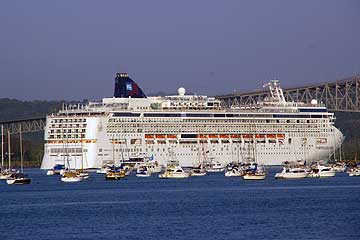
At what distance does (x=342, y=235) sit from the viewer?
140 feet

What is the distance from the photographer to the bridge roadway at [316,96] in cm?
13575

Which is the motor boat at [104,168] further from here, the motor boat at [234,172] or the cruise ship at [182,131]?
the motor boat at [234,172]

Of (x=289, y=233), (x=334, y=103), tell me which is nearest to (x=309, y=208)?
(x=289, y=233)

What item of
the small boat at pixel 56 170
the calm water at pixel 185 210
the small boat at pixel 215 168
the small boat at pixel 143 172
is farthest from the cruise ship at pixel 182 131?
the calm water at pixel 185 210

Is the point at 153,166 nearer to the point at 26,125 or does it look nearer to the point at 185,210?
the point at 26,125

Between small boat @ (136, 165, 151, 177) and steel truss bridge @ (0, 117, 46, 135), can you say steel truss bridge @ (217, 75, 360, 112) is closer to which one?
steel truss bridge @ (0, 117, 46, 135)

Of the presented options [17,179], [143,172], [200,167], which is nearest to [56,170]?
[143,172]

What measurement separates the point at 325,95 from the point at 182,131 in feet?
93.1

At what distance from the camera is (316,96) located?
140 metres

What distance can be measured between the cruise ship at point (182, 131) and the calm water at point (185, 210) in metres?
27.2

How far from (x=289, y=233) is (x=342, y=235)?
225 centimetres

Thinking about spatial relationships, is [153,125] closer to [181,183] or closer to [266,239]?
[181,183]

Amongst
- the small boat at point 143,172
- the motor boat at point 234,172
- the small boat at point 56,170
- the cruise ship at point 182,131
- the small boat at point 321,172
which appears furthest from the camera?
the cruise ship at point 182,131

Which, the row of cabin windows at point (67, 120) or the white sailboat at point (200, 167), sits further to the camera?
the row of cabin windows at point (67, 120)
